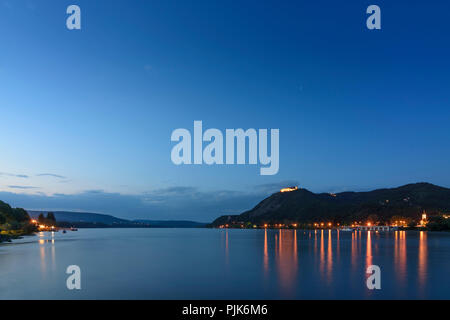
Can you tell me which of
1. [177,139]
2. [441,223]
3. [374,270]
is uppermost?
[177,139]

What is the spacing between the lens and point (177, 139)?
116 ft

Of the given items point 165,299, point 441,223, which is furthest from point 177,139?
point 441,223

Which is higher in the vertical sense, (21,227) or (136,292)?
(136,292)

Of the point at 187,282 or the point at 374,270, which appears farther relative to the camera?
the point at 374,270

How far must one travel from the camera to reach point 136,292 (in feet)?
81.1
